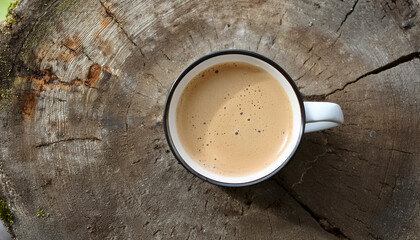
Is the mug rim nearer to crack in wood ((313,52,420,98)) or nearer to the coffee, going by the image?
the coffee

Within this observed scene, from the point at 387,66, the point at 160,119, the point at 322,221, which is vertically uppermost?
the point at 160,119

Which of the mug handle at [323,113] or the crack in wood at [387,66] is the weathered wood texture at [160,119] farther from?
the mug handle at [323,113]

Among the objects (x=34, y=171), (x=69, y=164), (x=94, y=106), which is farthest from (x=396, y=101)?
(x=34, y=171)

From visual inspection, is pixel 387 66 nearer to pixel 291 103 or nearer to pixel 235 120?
pixel 291 103

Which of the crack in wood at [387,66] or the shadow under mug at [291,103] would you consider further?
the crack in wood at [387,66]

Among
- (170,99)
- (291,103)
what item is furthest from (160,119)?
(291,103)

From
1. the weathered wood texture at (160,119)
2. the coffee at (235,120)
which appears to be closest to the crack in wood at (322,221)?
the weathered wood texture at (160,119)

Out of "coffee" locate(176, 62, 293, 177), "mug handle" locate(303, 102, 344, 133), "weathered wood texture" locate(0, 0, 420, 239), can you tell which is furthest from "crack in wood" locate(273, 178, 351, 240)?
"mug handle" locate(303, 102, 344, 133)

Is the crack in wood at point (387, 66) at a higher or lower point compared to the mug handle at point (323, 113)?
lower
